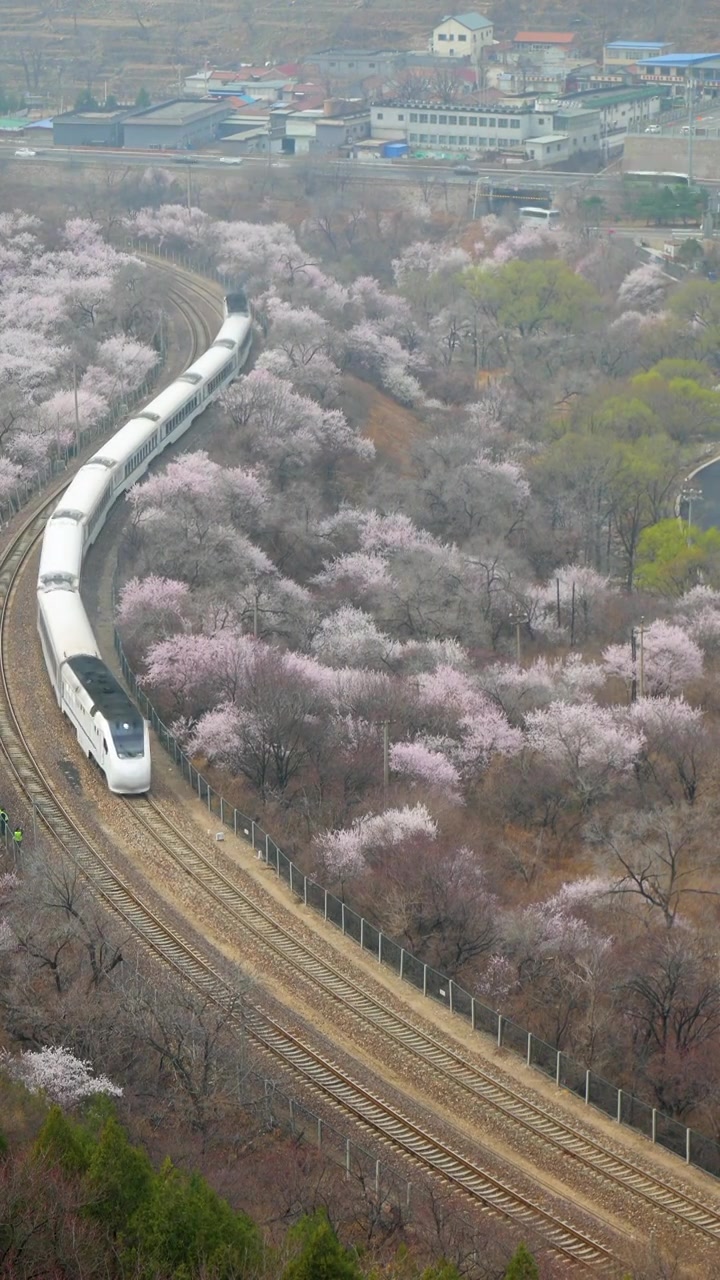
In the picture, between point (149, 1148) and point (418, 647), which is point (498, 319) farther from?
point (149, 1148)

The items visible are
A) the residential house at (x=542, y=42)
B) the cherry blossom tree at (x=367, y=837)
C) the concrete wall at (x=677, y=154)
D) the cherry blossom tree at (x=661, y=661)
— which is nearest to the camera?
the cherry blossom tree at (x=367, y=837)

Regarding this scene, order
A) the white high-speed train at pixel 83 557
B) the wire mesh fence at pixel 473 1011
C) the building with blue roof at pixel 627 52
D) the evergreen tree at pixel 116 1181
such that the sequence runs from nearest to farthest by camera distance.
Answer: the evergreen tree at pixel 116 1181 → the wire mesh fence at pixel 473 1011 → the white high-speed train at pixel 83 557 → the building with blue roof at pixel 627 52

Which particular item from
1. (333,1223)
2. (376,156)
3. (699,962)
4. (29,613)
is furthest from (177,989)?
(376,156)

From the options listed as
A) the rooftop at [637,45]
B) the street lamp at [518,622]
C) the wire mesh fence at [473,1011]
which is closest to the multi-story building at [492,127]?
the rooftop at [637,45]

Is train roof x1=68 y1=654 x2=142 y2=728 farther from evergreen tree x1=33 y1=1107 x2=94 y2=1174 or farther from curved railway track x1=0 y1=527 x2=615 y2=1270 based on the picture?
evergreen tree x1=33 y1=1107 x2=94 y2=1174

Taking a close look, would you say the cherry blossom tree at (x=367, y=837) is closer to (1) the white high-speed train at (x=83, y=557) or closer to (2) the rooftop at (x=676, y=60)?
(1) the white high-speed train at (x=83, y=557)

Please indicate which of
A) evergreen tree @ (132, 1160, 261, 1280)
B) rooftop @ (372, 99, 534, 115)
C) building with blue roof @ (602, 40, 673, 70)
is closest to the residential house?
building with blue roof @ (602, 40, 673, 70)
